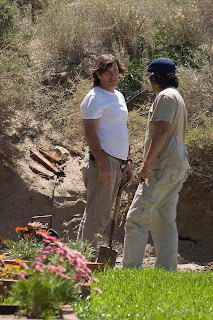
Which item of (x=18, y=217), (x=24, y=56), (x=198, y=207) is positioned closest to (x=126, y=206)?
(x=198, y=207)

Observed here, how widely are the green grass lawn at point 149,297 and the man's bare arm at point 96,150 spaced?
0.91m

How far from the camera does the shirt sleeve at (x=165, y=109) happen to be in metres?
5.18

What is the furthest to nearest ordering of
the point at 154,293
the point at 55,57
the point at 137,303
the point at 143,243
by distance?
1. the point at 55,57
2. the point at 143,243
3. the point at 154,293
4. the point at 137,303

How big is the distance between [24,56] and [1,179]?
2574 millimetres

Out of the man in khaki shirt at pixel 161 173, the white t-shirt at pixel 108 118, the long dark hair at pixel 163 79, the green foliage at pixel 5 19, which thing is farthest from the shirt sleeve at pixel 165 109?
the green foliage at pixel 5 19

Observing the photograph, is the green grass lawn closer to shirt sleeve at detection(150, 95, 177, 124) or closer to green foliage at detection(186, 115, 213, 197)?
shirt sleeve at detection(150, 95, 177, 124)

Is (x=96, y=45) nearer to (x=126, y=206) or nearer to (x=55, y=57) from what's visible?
(x=55, y=57)

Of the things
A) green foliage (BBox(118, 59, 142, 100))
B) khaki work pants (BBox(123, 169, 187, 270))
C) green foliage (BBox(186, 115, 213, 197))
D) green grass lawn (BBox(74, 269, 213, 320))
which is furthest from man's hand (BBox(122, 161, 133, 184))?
green foliage (BBox(118, 59, 142, 100))

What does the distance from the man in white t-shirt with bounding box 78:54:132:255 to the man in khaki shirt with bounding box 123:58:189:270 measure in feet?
0.84

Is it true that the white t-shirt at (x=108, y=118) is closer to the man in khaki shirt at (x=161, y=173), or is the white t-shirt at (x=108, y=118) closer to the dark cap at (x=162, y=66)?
the man in khaki shirt at (x=161, y=173)

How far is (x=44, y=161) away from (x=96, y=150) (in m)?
3.61

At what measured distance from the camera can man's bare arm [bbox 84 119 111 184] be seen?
527cm

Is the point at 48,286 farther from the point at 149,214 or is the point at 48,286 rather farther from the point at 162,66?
the point at 162,66

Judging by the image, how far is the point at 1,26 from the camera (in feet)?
31.8
